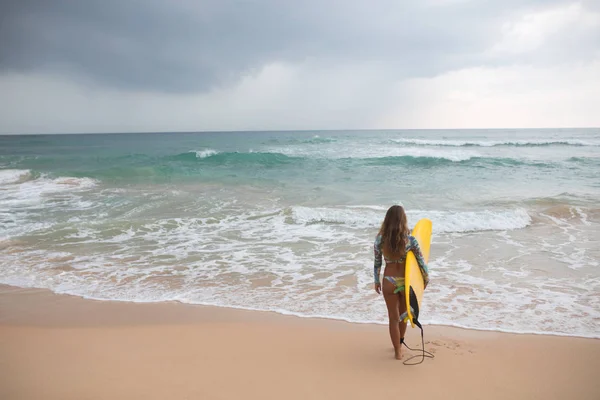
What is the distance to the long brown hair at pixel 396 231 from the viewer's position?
11.9ft

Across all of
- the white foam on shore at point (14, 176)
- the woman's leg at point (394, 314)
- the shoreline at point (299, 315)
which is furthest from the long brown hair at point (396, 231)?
the white foam on shore at point (14, 176)

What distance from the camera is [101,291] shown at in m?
5.88

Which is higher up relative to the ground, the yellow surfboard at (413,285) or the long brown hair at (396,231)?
the long brown hair at (396,231)

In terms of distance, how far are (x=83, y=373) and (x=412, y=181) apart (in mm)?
17649

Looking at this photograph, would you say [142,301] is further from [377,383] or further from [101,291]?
[377,383]

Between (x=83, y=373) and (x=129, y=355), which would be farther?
(x=129, y=355)

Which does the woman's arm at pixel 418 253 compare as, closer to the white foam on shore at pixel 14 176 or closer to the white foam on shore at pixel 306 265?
the white foam on shore at pixel 306 265

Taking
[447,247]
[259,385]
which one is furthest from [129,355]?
[447,247]

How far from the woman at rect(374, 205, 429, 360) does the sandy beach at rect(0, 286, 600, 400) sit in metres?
0.41

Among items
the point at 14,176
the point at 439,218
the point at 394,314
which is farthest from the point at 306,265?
the point at 14,176

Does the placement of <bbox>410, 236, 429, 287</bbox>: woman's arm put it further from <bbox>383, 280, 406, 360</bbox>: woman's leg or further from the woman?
<bbox>383, 280, 406, 360</bbox>: woman's leg

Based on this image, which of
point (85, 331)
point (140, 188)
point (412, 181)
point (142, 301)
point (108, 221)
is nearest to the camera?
point (85, 331)

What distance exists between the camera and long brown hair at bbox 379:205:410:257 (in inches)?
143

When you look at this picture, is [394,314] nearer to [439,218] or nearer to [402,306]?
[402,306]
